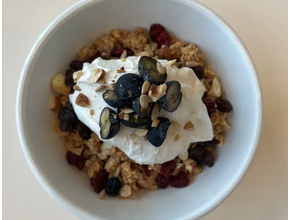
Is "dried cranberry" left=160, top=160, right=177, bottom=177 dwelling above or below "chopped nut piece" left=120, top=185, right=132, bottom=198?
above

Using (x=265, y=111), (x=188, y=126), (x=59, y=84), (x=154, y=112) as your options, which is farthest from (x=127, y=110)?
(x=265, y=111)

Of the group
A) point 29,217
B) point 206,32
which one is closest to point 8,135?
point 29,217

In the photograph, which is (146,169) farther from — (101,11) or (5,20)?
(5,20)

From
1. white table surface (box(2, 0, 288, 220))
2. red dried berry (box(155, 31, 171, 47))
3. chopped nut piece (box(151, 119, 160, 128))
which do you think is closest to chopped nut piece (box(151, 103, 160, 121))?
chopped nut piece (box(151, 119, 160, 128))

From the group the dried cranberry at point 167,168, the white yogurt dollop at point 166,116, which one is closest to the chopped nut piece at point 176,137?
the white yogurt dollop at point 166,116

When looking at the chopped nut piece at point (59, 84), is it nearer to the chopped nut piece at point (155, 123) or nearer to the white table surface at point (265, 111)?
the white table surface at point (265, 111)

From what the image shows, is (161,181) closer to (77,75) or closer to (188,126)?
(188,126)

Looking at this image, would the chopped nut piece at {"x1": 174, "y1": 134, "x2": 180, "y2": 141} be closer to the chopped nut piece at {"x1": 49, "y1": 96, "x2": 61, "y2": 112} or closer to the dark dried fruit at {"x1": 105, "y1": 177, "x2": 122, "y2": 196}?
the dark dried fruit at {"x1": 105, "y1": 177, "x2": 122, "y2": 196}

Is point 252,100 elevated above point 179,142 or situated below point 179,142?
above
